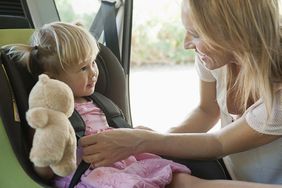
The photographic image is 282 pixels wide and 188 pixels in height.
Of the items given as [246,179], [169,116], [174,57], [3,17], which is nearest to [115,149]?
[246,179]

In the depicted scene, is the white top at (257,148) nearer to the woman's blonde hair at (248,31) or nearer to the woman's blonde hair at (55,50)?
the woman's blonde hair at (248,31)

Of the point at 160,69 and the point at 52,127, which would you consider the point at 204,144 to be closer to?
the point at 52,127

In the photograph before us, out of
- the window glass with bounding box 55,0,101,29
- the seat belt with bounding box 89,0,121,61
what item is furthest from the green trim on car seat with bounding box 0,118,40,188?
the window glass with bounding box 55,0,101,29

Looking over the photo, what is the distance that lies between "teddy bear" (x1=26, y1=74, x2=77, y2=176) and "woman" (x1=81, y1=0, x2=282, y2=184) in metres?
0.12

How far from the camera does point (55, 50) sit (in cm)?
124

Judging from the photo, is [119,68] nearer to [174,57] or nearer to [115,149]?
[115,149]

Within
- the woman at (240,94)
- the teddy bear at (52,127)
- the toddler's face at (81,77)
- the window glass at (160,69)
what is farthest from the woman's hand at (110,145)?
the window glass at (160,69)

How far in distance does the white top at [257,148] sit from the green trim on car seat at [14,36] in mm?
556

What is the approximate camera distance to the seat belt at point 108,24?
1.64 m

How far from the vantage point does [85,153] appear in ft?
3.58

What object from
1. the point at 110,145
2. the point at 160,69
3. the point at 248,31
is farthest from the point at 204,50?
the point at 160,69

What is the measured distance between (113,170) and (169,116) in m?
1.91

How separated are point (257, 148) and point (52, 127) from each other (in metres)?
0.60

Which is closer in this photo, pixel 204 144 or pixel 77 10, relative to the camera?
pixel 204 144
